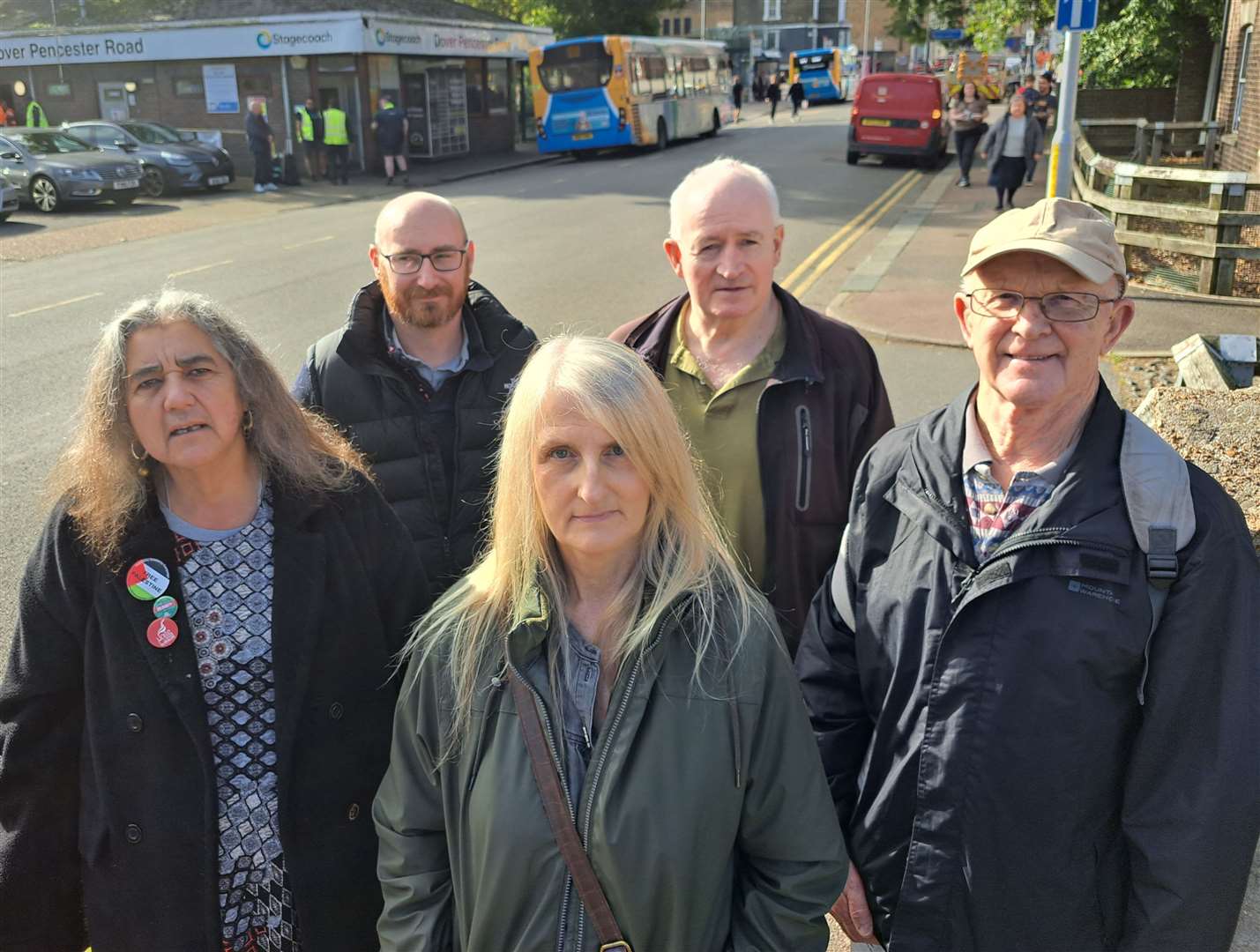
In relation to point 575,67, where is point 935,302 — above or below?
below

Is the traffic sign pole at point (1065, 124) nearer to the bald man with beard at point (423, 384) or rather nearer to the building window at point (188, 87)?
the bald man with beard at point (423, 384)

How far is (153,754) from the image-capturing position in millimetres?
2281

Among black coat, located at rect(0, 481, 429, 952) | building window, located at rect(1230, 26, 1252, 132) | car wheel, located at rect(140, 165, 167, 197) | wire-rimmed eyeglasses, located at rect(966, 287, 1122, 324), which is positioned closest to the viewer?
wire-rimmed eyeglasses, located at rect(966, 287, 1122, 324)

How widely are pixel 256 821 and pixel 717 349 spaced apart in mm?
1760

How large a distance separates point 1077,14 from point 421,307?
8.93 metres

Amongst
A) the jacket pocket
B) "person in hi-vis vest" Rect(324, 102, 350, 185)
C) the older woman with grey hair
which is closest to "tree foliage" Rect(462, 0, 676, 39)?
"person in hi-vis vest" Rect(324, 102, 350, 185)

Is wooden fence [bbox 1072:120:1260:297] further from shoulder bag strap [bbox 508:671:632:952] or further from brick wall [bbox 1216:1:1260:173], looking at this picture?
shoulder bag strap [bbox 508:671:632:952]

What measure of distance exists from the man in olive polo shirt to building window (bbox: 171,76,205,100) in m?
30.3

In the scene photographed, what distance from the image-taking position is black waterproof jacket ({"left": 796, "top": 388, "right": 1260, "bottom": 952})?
189cm

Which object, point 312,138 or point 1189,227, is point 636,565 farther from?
point 312,138

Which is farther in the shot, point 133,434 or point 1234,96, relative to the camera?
point 1234,96

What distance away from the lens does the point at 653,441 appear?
2.04m

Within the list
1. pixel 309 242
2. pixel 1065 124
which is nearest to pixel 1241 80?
pixel 1065 124

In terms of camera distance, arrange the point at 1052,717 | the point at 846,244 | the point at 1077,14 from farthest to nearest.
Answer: the point at 846,244 < the point at 1077,14 < the point at 1052,717
